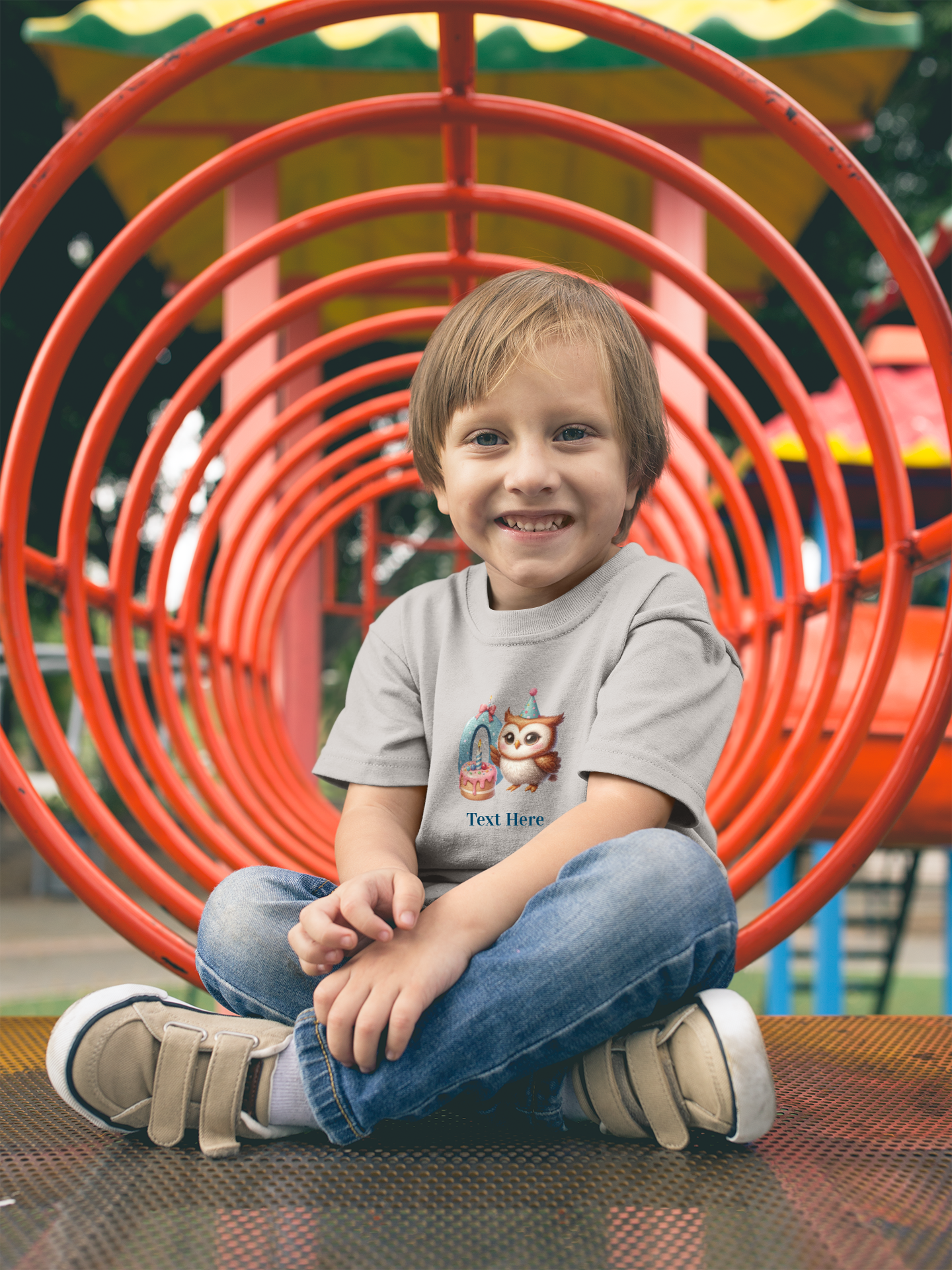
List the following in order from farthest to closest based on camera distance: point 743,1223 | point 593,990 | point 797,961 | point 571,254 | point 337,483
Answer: point 797,961 < point 571,254 < point 337,483 < point 593,990 < point 743,1223

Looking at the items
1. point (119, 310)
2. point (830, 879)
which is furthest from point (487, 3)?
point (119, 310)

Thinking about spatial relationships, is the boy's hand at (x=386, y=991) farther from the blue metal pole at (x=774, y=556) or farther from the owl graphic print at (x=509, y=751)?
the blue metal pole at (x=774, y=556)

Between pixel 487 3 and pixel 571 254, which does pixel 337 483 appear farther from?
pixel 487 3

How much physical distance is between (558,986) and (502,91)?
120 inches

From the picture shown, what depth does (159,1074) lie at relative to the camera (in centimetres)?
89

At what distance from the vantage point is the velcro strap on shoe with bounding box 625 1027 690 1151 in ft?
2.82

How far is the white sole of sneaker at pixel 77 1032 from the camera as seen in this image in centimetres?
88

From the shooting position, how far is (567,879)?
88 centimetres

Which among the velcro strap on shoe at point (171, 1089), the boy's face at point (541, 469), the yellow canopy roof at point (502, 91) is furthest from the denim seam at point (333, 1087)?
the yellow canopy roof at point (502, 91)

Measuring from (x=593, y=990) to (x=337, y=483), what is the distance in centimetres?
229

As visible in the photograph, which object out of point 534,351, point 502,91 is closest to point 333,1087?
point 534,351

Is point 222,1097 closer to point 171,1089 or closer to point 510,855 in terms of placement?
point 171,1089

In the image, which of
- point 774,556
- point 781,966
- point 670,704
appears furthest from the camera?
point 774,556

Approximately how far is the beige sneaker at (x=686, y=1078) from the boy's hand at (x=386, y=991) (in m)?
0.15
